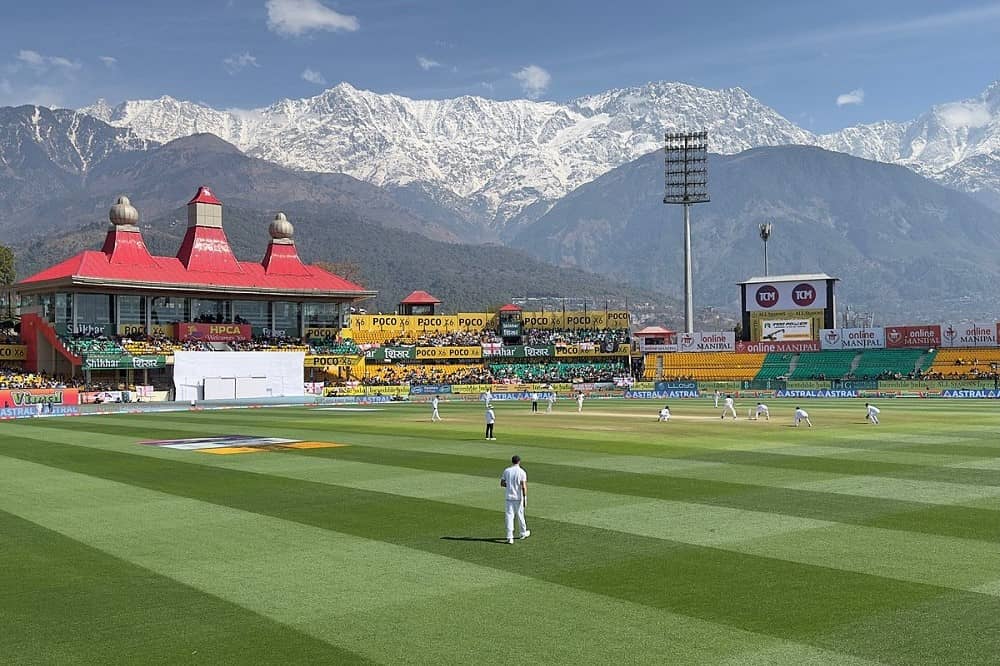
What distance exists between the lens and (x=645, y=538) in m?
20.0

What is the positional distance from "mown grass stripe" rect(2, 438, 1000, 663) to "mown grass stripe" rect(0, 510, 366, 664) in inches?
196

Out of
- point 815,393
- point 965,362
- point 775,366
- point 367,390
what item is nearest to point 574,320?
point 775,366

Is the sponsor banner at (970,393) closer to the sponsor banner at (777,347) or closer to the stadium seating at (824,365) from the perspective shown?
the stadium seating at (824,365)

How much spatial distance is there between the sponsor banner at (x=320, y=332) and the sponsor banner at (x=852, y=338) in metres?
55.3

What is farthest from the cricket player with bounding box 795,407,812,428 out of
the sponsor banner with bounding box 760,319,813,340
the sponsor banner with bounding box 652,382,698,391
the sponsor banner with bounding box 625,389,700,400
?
the sponsor banner with bounding box 760,319,813,340

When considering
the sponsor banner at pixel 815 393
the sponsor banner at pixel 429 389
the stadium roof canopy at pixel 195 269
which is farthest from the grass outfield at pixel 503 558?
the stadium roof canopy at pixel 195 269

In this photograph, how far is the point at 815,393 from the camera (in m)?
91.0

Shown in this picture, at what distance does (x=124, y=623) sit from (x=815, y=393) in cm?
8439

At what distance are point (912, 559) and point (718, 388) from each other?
275ft

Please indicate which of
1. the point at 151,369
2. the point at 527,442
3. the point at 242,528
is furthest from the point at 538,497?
the point at 151,369

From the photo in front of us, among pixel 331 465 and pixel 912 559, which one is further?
pixel 331 465

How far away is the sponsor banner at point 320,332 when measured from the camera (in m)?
111

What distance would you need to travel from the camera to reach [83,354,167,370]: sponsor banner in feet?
286

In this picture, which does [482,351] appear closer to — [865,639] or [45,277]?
[45,277]
